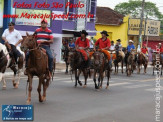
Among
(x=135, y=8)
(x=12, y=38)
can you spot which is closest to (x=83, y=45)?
(x=12, y=38)

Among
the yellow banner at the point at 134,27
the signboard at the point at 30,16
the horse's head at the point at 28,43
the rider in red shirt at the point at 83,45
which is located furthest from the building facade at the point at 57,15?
the horse's head at the point at 28,43

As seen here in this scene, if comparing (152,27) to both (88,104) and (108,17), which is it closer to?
(108,17)

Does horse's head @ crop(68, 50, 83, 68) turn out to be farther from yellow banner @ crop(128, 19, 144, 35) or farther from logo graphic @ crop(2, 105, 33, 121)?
yellow banner @ crop(128, 19, 144, 35)

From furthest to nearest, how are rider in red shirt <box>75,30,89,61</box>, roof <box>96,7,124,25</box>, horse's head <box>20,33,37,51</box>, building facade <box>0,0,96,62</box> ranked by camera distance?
1. roof <box>96,7,124,25</box>
2. building facade <box>0,0,96,62</box>
3. rider in red shirt <box>75,30,89,61</box>
4. horse's head <box>20,33,37,51</box>

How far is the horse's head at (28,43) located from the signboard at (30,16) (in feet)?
72.3

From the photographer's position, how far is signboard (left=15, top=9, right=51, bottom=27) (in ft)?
108

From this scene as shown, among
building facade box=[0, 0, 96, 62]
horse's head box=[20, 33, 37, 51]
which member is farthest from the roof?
horse's head box=[20, 33, 37, 51]

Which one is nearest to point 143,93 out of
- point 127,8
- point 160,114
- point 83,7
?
point 160,114

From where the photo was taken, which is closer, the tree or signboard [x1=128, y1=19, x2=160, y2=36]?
signboard [x1=128, y1=19, x2=160, y2=36]

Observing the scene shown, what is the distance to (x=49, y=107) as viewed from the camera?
36.4ft

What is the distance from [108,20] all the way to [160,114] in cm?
4291

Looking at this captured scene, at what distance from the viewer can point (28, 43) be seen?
10859mm

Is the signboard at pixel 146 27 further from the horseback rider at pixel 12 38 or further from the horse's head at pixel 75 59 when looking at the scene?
the horseback rider at pixel 12 38

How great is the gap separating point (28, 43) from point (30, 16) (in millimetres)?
22895
